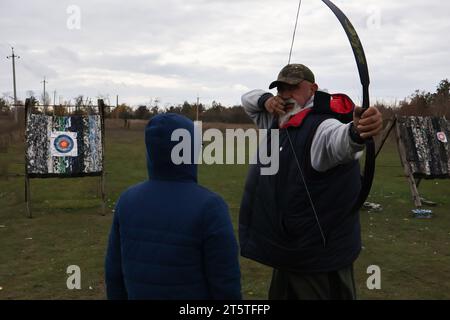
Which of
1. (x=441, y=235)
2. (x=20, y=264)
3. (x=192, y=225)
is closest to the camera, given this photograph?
(x=192, y=225)

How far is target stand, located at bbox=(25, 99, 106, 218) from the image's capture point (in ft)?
22.5

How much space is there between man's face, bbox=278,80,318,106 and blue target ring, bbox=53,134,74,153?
17.9 ft

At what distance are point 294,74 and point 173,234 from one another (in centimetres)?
97

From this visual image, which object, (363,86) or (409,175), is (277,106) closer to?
(363,86)

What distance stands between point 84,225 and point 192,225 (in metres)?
4.91

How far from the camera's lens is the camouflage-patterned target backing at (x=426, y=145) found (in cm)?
767

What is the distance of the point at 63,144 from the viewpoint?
701 centimetres

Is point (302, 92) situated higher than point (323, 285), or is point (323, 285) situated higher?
point (302, 92)

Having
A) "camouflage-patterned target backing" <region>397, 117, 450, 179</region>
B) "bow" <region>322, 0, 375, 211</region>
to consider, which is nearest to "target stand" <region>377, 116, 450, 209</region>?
"camouflage-patterned target backing" <region>397, 117, 450, 179</region>

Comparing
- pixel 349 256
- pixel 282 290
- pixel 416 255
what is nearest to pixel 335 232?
pixel 349 256

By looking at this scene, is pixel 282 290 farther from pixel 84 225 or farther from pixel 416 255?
pixel 84 225

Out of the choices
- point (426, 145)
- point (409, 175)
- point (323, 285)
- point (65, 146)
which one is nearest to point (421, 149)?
point (426, 145)

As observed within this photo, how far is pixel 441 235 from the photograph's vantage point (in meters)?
5.73

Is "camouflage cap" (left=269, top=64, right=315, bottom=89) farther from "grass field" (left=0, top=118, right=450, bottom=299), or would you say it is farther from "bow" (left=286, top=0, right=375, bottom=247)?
"grass field" (left=0, top=118, right=450, bottom=299)
